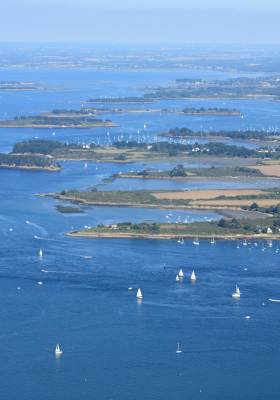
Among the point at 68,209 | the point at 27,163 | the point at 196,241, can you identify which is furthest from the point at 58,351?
the point at 27,163

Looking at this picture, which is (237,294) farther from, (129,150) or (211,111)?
(211,111)

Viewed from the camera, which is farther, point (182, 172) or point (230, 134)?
point (230, 134)

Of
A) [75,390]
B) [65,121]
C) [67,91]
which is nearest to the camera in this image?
[75,390]

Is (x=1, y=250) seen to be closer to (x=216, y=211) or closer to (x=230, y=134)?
(x=216, y=211)

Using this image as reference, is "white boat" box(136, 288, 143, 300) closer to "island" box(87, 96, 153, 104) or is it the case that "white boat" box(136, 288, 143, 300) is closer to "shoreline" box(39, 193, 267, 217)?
"shoreline" box(39, 193, 267, 217)

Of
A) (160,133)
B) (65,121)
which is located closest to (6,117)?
(65,121)

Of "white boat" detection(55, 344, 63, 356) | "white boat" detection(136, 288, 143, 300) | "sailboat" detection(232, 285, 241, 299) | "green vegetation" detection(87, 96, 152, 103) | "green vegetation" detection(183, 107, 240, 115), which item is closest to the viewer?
"white boat" detection(55, 344, 63, 356)

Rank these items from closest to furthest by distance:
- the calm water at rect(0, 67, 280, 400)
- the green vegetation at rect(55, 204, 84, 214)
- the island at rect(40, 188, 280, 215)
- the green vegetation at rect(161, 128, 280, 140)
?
the calm water at rect(0, 67, 280, 400) < the green vegetation at rect(55, 204, 84, 214) < the island at rect(40, 188, 280, 215) < the green vegetation at rect(161, 128, 280, 140)

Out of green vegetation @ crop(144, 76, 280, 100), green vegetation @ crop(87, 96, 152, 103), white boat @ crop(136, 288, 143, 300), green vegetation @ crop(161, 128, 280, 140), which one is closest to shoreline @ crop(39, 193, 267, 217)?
white boat @ crop(136, 288, 143, 300)

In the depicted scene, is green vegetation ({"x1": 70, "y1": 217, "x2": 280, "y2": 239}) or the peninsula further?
the peninsula
